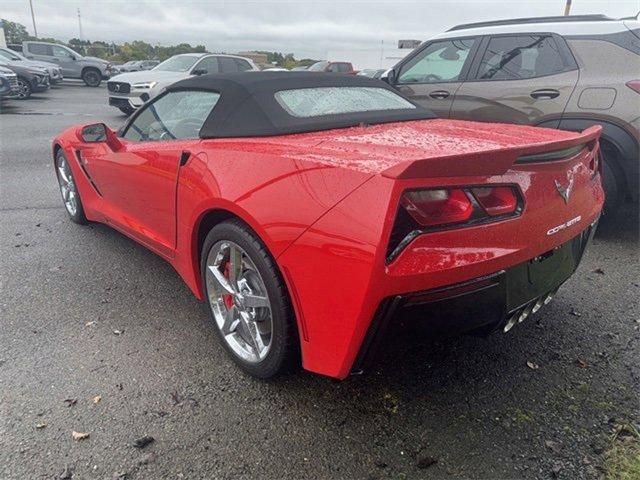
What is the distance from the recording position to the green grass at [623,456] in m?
1.75

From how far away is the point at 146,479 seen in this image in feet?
5.74

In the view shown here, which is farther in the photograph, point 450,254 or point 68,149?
point 68,149

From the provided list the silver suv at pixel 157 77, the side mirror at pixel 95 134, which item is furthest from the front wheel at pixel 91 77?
the side mirror at pixel 95 134

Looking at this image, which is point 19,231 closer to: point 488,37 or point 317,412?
point 317,412

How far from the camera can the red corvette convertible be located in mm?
1603

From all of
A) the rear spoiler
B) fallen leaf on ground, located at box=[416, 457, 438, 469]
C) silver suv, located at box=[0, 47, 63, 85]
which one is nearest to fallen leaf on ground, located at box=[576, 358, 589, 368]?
fallen leaf on ground, located at box=[416, 457, 438, 469]

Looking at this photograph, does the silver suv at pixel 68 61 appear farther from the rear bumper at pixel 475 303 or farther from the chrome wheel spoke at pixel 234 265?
the rear bumper at pixel 475 303

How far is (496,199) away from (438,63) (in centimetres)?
406

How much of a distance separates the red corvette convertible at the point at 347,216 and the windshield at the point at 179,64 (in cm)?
1034

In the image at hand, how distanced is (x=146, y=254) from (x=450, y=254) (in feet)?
9.20

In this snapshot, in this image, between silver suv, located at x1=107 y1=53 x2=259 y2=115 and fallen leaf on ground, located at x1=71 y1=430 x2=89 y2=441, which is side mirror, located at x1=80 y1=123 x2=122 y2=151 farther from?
silver suv, located at x1=107 y1=53 x2=259 y2=115

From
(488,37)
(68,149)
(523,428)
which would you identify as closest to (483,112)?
(488,37)

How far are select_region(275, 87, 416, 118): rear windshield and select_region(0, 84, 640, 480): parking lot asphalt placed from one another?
53.4 inches

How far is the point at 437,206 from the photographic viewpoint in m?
1.65
